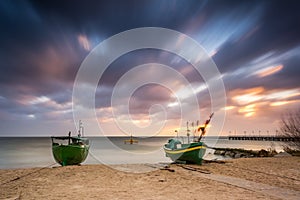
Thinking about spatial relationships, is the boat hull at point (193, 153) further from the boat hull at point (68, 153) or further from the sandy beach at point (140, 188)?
the boat hull at point (68, 153)

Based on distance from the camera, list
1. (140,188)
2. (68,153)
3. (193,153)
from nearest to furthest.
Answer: (140,188)
(193,153)
(68,153)

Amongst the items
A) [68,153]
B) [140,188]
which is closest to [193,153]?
[140,188]

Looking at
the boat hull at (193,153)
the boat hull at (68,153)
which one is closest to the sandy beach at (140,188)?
the boat hull at (193,153)

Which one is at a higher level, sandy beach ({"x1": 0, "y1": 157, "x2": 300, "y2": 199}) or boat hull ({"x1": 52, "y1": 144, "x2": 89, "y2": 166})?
boat hull ({"x1": 52, "y1": 144, "x2": 89, "y2": 166})

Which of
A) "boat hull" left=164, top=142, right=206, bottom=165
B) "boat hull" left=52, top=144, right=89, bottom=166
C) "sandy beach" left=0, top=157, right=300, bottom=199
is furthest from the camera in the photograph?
"boat hull" left=52, top=144, right=89, bottom=166

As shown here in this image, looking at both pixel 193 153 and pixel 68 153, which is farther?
pixel 68 153

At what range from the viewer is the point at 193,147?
19672 mm

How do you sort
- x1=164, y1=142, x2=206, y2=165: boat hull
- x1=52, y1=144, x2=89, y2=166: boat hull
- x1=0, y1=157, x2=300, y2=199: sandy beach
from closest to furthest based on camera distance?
x1=0, y1=157, x2=300, y2=199: sandy beach
x1=164, y1=142, x2=206, y2=165: boat hull
x1=52, y1=144, x2=89, y2=166: boat hull

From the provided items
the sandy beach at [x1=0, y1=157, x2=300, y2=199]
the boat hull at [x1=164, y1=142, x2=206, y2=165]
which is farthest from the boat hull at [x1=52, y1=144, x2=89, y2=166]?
the boat hull at [x1=164, y1=142, x2=206, y2=165]

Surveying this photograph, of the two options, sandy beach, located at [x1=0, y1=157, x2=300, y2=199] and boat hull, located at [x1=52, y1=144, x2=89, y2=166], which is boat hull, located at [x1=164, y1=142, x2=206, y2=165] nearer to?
sandy beach, located at [x1=0, y1=157, x2=300, y2=199]

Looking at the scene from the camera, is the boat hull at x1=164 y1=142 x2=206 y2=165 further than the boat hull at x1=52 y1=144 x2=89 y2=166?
No

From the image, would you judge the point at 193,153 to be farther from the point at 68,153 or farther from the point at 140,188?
the point at 68,153

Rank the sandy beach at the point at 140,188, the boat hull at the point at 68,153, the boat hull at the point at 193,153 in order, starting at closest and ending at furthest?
the sandy beach at the point at 140,188 → the boat hull at the point at 193,153 → the boat hull at the point at 68,153

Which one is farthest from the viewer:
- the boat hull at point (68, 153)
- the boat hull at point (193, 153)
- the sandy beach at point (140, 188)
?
the boat hull at point (68, 153)
